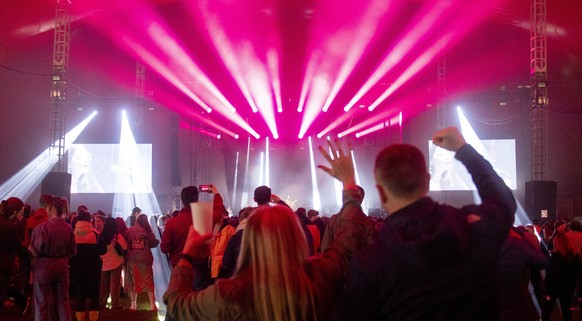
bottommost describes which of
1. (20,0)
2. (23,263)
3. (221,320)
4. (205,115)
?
(23,263)

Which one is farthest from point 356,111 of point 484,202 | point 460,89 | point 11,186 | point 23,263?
point 484,202

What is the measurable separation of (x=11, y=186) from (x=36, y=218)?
9.50 metres

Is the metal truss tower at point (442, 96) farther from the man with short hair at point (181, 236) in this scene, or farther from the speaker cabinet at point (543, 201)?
the man with short hair at point (181, 236)

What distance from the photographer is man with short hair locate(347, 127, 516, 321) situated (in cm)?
198

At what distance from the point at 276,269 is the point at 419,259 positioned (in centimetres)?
55

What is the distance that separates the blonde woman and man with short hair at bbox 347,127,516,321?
28 centimetres

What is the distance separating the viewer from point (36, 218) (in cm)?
785

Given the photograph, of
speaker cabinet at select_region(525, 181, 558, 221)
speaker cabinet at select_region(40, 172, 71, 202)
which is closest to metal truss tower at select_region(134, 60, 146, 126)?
speaker cabinet at select_region(40, 172, 71, 202)

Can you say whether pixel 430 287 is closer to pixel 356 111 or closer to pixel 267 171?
pixel 356 111

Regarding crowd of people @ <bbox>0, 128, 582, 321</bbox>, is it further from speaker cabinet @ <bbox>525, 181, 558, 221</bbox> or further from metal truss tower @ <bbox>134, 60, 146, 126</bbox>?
metal truss tower @ <bbox>134, 60, 146, 126</bbox>

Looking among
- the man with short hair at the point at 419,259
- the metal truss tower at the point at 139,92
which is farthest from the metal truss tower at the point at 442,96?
the man with short hair at the point at 419,259

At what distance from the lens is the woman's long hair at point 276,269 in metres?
2.24

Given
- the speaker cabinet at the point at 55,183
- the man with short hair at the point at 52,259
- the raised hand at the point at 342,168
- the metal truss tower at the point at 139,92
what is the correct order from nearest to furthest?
the raised hand at the point at 342,168, the man with short hair at the point at 52,259, the speaker cabinet at the point at 55,183, the metal truss tower at the point at 139,92

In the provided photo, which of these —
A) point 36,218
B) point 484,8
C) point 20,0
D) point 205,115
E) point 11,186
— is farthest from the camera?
point 205,115
